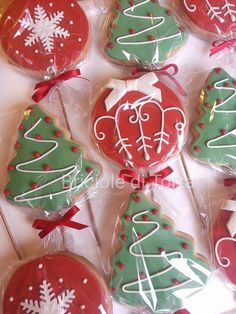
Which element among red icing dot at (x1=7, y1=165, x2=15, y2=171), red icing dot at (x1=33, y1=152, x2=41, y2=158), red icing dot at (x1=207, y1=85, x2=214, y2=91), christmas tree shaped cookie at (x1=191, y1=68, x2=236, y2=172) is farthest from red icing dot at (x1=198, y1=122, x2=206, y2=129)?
red icing dot at (x1=7, y1=165, x2=15, y2=171)

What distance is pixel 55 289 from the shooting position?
5.20 ft

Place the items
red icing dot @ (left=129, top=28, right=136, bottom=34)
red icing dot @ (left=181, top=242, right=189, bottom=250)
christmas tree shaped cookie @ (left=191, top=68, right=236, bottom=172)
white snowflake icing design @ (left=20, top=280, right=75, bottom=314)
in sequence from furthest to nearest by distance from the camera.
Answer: red icing dot @ (left=129, top=28, right=136, bottom=34) → christmas tree shaped cookie @ (left=191, top=68, right=236, bottom=172) → red icing dot @ (left=181, top=242, right=189, bottom=250) → white snowflake icing design @ (left=20, top=280, right=75, bottom=314)

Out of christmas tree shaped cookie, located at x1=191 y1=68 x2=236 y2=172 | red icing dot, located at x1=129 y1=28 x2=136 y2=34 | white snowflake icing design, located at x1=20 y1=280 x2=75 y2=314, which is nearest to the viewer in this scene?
white snowflake icing design, located at x1=20 y1=280 x2=75 y2=314

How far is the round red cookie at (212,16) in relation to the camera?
6.28 feet

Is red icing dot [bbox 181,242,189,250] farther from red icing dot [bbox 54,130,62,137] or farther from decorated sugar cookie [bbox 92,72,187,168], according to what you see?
red icing dot [bbox 54,130,62,137]

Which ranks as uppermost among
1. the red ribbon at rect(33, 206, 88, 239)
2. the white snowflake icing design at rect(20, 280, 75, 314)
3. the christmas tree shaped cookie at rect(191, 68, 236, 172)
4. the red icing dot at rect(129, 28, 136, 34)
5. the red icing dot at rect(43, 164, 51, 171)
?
the red icing dot at rect(129, 28, 136, 34)

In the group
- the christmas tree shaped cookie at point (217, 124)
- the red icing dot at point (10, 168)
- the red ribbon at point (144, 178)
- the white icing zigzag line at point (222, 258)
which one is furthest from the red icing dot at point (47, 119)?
the white icing zigzag line at point (222, 258)

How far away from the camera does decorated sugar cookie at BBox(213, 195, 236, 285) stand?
1.69 meters

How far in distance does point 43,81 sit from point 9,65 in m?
0.16

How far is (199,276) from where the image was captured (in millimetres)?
1657

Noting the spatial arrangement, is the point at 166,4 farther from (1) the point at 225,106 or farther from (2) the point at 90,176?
(2) the point at 90,176

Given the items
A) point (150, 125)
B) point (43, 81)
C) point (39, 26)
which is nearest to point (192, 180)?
point (150, 125)

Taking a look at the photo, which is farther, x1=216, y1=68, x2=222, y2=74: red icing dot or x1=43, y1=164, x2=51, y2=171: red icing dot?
x1=216, y1=68, x2=222, y2=74: red icing dot

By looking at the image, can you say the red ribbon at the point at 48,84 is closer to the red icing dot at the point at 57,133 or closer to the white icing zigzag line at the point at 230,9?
the red icing dot at the point at 57,133
